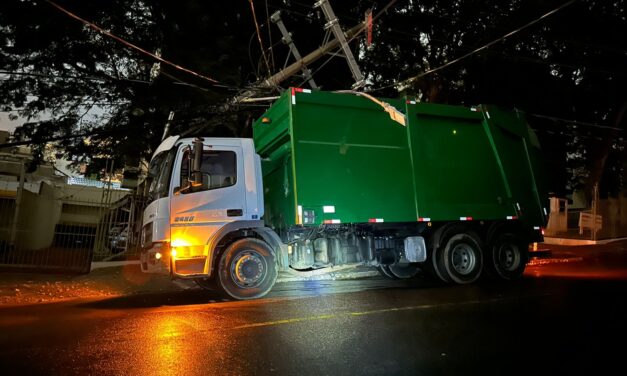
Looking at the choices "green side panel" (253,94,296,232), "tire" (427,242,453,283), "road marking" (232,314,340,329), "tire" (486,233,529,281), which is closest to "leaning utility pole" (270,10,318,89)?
"green side panel" (253,94,296,232)

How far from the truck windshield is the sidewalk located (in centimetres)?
214

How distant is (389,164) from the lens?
836cm

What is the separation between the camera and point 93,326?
5.61 meters

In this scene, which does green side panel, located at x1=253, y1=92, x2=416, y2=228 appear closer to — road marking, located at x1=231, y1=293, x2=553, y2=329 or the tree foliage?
road marking, located at x1=231, y1=293, x2=553, y2=329

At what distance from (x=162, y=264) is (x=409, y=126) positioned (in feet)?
16.8

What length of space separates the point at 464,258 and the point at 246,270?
453 centimetres

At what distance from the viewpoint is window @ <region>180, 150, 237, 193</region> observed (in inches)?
306

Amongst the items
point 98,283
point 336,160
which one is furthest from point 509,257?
point 98,283

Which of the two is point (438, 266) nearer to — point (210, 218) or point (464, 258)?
point (464, 258)

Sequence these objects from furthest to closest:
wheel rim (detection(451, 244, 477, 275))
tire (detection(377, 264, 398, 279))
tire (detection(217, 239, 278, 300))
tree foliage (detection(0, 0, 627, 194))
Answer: tree foliage (detection(0, 0, 627, 194)), tire (detection(377, 264, 398, 279)), wheel rim (detection(451, 244, 477, 275)), tire (detection(217, 239, 278, 300))

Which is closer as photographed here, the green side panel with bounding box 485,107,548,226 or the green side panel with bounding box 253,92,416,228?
Result: the green side panel with bounding box 253,92,416,228

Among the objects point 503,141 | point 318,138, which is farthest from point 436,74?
point 318,138

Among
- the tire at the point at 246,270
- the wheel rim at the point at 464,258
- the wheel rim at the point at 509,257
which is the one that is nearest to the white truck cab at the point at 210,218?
the tire at the point at 246,270

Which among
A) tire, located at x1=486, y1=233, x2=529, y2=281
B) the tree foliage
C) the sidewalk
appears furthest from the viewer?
the tree foliage
